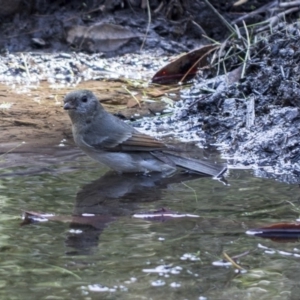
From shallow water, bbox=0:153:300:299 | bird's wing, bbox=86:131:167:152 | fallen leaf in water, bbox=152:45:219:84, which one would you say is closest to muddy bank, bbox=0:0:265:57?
fallen leaf in water, bbox=152:45:219:84

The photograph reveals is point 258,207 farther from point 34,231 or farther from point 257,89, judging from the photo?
point 257,89

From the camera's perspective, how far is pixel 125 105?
8.52m

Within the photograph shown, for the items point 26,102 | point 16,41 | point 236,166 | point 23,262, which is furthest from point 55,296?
point 16,41

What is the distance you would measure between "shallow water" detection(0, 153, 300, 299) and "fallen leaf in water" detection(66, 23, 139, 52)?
5.06 metres

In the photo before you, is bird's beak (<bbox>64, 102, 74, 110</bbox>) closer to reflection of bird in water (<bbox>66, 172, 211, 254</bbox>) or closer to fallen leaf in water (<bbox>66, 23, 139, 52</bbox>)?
reflection of bird in water (<bbox>66, 172, 211, 254</bbox>)

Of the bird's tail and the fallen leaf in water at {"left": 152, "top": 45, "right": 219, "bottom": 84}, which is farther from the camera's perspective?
the fallen leaf in water at {"left": 152, "top": 45, "right": 219, "bottom": 84}

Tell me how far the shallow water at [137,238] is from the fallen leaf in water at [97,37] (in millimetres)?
5062

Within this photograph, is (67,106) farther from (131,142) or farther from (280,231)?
(280,231)

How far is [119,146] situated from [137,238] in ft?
7.03

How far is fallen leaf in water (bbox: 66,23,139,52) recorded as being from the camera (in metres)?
10.9

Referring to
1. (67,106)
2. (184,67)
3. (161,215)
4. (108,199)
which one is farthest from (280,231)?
(184,67)

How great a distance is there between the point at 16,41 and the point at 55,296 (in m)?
7.86

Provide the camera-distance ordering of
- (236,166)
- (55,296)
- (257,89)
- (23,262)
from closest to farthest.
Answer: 1. (55,296)
2. (23,262)
3. (236,166)
4. (257,89)

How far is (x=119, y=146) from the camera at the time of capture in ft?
20.9
